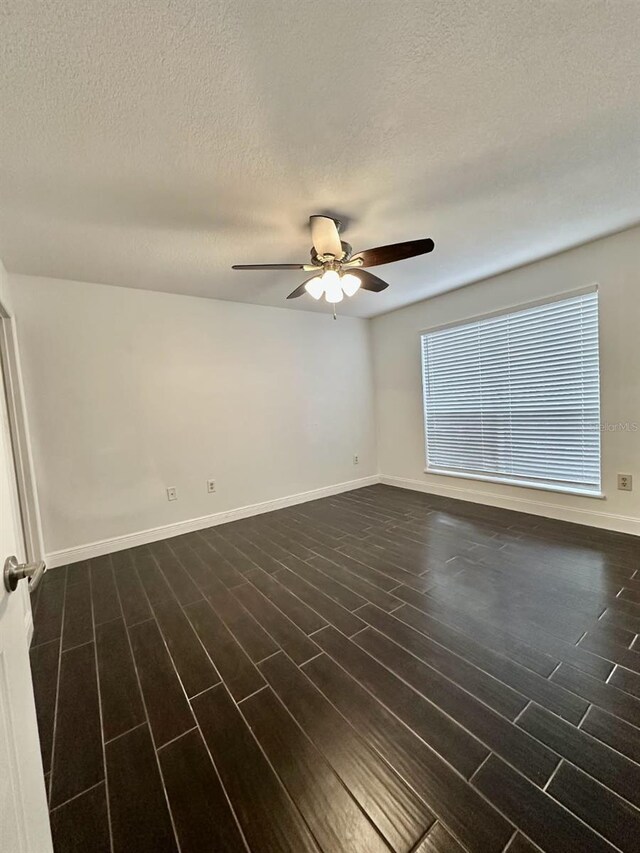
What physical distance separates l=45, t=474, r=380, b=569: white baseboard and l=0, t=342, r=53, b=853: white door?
8.07 feet

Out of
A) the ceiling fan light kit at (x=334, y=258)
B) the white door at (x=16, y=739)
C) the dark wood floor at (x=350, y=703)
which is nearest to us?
the white door at (x=16, y=739)

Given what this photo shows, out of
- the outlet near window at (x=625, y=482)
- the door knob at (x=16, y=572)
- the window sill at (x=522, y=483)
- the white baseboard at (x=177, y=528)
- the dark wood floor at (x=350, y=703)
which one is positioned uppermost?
the door knob at (x=16, y=572)

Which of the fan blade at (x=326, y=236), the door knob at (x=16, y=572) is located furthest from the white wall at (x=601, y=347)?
the door knob at (x=16, y=572)

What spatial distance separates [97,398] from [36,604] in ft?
5.19

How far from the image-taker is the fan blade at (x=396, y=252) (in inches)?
74.2

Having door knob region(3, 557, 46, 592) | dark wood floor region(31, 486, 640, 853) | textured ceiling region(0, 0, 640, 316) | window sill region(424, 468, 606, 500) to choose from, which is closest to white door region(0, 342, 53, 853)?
door knob region(3, 557, 46, 592)

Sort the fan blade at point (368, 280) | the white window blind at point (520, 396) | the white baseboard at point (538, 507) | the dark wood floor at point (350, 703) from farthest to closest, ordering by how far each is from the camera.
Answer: the white window blind at point (520, 396)
the white baseboard at point (538, 507)
the fan blade at point (368, 280)
the dark wood floor at point (350, 703)

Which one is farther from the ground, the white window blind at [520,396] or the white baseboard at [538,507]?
the white window blind at [520,396]

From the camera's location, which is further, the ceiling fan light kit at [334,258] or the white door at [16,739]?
the ceiling fan light kit at [334,258]

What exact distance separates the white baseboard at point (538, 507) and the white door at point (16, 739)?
363cm

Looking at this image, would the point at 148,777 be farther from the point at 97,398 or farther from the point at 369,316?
the point at 369,316

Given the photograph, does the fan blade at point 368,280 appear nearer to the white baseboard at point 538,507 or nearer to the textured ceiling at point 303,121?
the textured ceiling at point 303,121

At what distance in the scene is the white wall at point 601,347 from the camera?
2.64m

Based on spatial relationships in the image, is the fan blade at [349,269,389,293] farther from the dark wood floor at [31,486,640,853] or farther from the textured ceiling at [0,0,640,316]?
the dark wood floor at [31,486,640,853]
